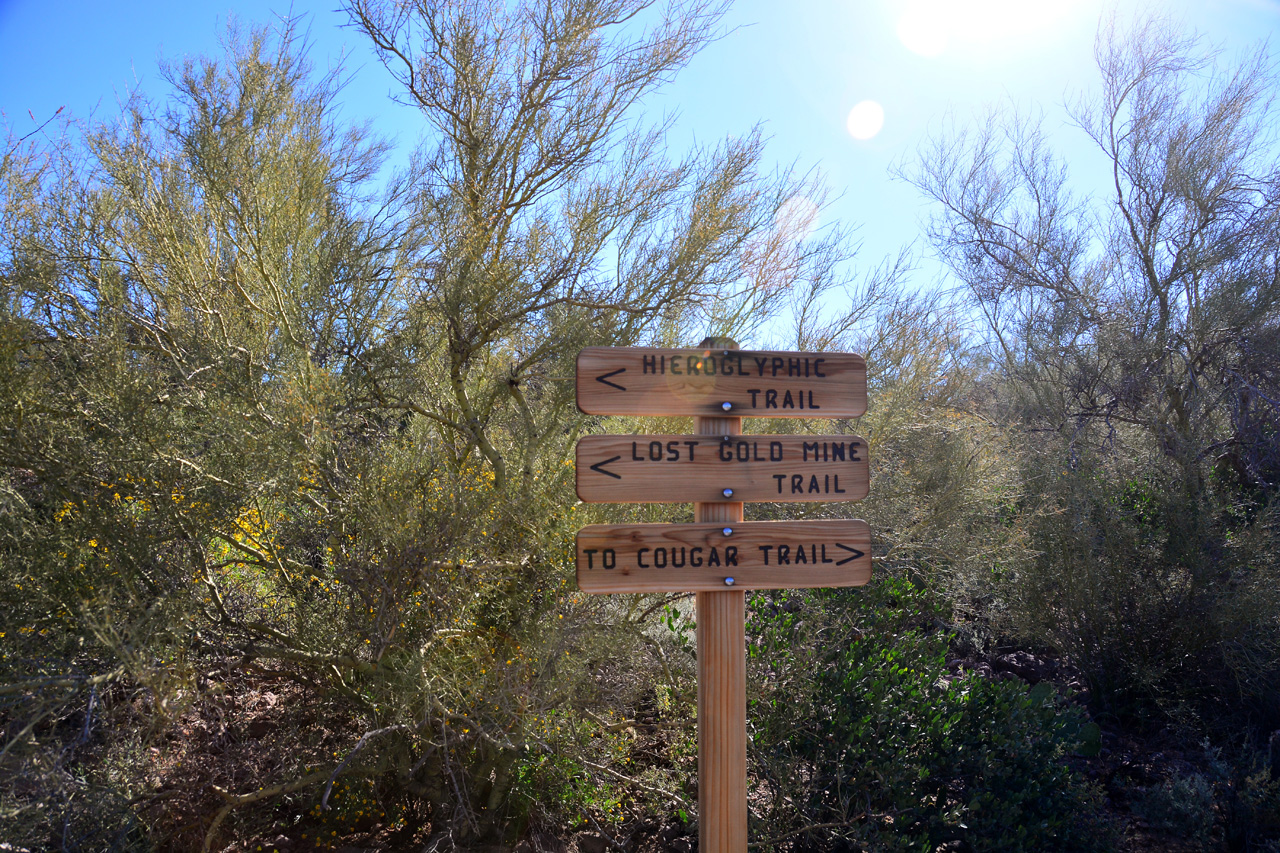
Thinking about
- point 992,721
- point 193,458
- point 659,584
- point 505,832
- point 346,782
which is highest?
point 193,458

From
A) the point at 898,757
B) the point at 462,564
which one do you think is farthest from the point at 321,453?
the point at 898,757

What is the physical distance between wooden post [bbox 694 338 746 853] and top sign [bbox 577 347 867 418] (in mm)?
121

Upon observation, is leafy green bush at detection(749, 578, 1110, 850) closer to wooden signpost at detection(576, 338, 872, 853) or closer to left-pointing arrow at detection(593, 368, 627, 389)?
wooden signpost at detection(576, 338, 872, 853)

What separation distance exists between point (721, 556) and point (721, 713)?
0.53m

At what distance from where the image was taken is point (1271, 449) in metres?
5.95

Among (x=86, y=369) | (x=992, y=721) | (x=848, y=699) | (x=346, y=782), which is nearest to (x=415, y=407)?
(x=86, y=369)

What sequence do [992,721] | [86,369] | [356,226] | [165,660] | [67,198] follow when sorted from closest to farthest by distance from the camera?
[165,660], [86,369], [992,721], [67,198], [356,226]

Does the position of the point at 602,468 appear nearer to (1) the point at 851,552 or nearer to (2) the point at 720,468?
(2) the point at 720,468

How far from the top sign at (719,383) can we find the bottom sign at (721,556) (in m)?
0.39

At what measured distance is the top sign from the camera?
2.63m

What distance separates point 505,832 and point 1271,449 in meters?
6.08

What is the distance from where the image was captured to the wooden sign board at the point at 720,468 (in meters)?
2.60

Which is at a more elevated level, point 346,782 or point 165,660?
point 165,660

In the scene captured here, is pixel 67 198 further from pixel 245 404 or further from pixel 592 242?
pixel 592 242
